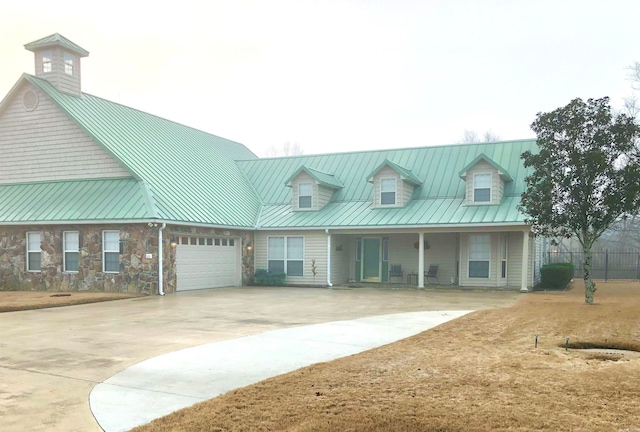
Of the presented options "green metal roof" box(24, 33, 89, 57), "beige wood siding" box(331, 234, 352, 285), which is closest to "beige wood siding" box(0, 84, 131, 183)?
"green metal roof" box(24, 33, 89, 57)

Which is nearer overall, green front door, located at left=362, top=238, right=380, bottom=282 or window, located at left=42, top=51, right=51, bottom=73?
window, located at left=42, top=51, right=51, bottom=73

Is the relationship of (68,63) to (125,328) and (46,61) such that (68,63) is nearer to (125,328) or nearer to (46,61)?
(46,61)

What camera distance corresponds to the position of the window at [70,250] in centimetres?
1830

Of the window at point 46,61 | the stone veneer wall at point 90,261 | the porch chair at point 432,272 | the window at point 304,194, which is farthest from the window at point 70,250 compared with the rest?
the porch chair at point 432,272

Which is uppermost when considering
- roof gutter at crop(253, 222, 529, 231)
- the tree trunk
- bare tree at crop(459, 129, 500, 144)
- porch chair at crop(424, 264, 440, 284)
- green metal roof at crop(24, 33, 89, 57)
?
bare tree at crop(459, 129, 500, 144)

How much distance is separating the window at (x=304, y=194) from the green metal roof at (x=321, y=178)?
1.71 ft

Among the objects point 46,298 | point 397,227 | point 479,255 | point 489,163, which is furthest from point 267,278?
point 489,163

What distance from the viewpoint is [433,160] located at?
23.5 m

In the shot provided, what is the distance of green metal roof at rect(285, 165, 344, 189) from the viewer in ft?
74.3

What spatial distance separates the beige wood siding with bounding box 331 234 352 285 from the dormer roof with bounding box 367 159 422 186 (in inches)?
110

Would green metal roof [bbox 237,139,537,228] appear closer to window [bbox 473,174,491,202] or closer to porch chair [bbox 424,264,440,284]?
window [bbox 473,174,491,202]

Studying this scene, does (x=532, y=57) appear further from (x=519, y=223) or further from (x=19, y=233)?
(x=19, y=233)

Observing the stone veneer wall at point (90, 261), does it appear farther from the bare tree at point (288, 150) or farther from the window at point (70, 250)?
the bare tree at point (288, 150)

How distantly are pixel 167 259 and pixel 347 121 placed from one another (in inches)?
1623
